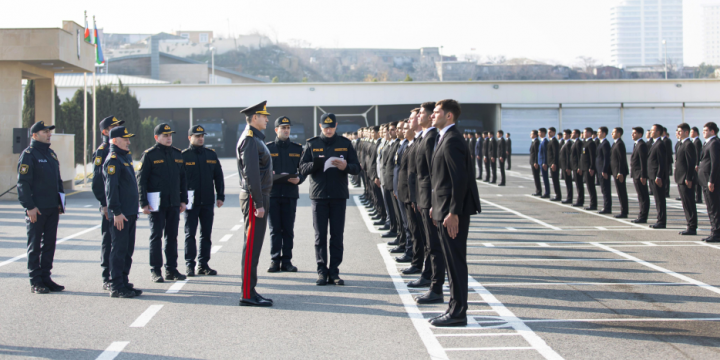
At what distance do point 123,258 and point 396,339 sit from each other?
3472 millimetres

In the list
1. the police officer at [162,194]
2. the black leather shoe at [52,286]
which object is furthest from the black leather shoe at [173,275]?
the black leather shoe at [52,286]

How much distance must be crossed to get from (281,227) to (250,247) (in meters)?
1.98

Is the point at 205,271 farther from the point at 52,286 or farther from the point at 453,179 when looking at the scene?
the point at 453,179

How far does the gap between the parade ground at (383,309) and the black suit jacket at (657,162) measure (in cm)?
210

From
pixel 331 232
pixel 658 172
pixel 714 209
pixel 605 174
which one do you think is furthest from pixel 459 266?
pixel 605 174

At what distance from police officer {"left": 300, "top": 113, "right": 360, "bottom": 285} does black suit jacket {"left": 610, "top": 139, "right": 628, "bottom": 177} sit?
9042 millimetres

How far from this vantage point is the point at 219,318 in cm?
586

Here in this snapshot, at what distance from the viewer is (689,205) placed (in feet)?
37.9

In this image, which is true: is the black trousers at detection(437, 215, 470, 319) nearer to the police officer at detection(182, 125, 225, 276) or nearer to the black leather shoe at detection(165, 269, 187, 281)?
the police officer at detection(182, 125, 225, 276)

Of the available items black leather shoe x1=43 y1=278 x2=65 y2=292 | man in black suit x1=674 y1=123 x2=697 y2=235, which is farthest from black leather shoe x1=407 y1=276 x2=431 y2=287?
man in black suit x1=674 y1=123 x2=697 y2=235

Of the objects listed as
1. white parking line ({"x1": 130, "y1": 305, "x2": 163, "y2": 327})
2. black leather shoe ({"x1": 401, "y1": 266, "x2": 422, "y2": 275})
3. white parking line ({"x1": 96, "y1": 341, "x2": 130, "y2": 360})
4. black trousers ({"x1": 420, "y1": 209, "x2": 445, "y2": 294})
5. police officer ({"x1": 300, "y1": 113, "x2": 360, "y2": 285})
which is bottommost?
white parking line ({"x1": 96, "y1": 341, "x2": 130, "y2": 360})

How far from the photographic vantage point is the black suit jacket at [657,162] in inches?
492

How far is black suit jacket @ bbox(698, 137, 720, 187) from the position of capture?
10.9 m

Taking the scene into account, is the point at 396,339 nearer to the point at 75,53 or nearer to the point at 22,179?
the point at 22,179
